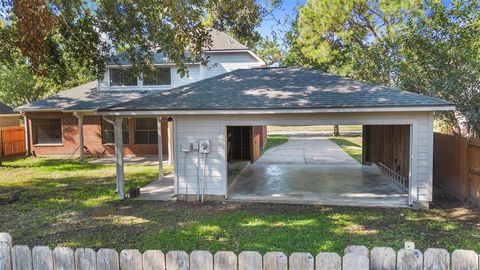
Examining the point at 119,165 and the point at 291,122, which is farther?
the point at 119,165

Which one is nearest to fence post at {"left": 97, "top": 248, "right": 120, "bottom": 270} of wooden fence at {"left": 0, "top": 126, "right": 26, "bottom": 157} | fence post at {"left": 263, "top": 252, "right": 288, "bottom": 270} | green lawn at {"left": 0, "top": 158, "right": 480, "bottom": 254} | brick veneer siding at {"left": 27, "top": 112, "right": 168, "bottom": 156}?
fence post at {"left": 263, "top": 252, "right": 288, "bottom": 270}

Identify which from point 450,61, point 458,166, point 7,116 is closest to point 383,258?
point 458,166

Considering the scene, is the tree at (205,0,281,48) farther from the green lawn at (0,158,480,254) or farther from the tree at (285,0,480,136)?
the green lawn at (0,158,480,254)

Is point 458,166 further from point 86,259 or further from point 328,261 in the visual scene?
point 86,259

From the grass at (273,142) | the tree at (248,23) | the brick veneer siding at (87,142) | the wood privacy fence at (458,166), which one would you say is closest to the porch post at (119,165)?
the brick veneer siding at (87,142)

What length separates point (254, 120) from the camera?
9016 mm

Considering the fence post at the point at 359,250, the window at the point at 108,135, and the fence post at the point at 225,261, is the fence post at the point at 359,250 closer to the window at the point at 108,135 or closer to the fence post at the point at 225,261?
the fence post at the point at 225,261

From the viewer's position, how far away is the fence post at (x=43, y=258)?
278 cm

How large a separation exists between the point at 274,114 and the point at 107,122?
12080 millimetres

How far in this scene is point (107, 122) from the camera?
59.7 ft

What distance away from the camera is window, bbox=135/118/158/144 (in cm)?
1811

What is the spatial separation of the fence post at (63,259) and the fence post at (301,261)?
1.69 metres

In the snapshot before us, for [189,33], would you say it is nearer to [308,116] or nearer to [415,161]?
[308,116]

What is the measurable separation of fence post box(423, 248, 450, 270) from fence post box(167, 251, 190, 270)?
5.54ft
